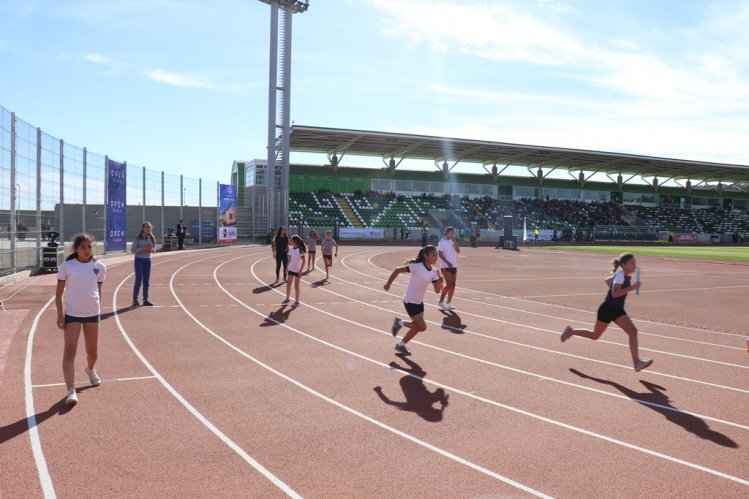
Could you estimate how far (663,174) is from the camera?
74.5 metres

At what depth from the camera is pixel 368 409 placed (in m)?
6.04

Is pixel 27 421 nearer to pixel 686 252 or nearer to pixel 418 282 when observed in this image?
Answer: pixel 418 282

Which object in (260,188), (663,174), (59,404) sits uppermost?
(663,174)

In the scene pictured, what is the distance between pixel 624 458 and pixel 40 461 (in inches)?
200

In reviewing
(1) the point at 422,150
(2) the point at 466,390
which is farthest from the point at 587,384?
(1) the point at 422,150

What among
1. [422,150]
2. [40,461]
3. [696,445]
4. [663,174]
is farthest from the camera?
[663,174]

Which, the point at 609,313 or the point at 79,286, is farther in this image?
the point at 609,313

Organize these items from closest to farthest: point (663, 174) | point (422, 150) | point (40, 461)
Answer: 1. point (40, 461)
2. point (422, 150)
3. point (663, 174)

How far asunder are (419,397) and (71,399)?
3.91 meters

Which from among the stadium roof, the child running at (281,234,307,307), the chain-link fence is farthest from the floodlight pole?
the child running at (281,234,307,307)

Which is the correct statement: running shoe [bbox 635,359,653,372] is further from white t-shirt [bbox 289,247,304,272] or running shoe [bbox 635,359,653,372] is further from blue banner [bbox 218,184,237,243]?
blue banner [bbox 218,184,237,243]

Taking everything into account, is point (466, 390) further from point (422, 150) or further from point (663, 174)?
point (663, 174)

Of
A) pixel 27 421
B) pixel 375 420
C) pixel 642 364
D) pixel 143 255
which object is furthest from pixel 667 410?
pixel 143 255

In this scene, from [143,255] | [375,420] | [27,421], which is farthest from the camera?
[143,255]
